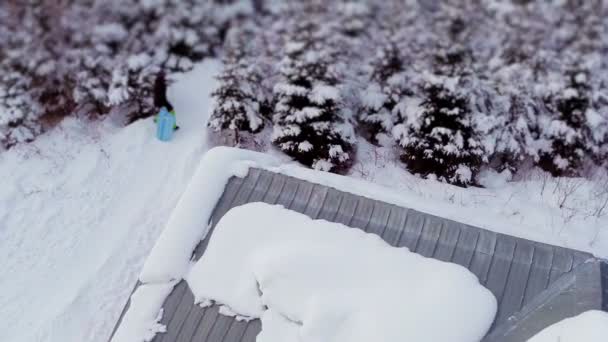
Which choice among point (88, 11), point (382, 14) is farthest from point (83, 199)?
point (382, 14)

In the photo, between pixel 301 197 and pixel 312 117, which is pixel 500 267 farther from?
pixel 312 117

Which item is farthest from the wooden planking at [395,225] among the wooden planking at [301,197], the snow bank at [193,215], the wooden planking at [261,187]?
the snow bank at [193,215]

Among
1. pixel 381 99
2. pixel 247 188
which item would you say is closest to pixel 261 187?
pixel 247 188

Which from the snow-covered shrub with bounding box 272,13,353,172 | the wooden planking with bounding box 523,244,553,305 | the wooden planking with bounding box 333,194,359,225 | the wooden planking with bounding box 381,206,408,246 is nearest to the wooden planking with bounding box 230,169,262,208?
the wooden planking with bounding box 333,194,359,225

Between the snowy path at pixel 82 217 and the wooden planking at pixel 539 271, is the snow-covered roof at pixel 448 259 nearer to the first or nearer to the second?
the wooden planking at pixel 539 271

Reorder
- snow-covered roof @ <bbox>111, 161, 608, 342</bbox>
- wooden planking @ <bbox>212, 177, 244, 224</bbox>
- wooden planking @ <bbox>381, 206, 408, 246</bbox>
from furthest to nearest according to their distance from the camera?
wooden planking @ <bbox>212, 177, 244, 224</bbox>, wooden planking @ <bbox>381, 206, 408, 246</bbox>, snow-covered roof @ <bbox>111, 161, 608, 342</bbox>

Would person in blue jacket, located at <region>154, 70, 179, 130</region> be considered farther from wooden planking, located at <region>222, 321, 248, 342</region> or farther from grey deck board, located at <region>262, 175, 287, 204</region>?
wooden planking, located at <region>222, 321, 248, 342</region>

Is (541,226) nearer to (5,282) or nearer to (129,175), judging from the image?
(129,175)
